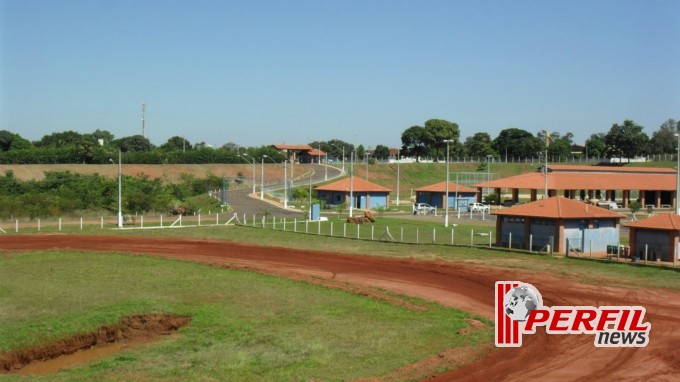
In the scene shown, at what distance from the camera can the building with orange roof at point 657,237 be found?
3731cm

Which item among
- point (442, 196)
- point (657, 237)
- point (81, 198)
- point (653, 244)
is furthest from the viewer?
point (442, 196)

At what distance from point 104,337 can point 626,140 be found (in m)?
159

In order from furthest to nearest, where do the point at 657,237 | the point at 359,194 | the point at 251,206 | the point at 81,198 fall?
the point at 359,194
the point at 251,206
the point at 81,198
the point at 657,237

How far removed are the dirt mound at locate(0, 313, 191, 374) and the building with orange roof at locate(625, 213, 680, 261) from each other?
1013 inches

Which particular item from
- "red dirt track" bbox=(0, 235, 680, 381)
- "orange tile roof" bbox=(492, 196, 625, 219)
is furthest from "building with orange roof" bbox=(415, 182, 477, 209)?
"red dirt track" bbox=(0, 235, 680, 381)

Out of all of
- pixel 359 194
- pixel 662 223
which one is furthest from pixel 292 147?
pixel 662 223

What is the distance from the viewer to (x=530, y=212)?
147 feet

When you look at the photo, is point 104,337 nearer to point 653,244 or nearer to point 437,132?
point 653,244

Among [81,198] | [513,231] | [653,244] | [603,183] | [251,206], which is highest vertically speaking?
[603,183]

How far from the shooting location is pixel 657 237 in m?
38.1

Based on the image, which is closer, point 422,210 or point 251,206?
point 422,210

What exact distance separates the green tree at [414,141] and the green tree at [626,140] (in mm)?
47385

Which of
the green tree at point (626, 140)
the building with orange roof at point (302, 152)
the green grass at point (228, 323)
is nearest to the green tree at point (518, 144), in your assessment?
the green tree at point (626, 140)

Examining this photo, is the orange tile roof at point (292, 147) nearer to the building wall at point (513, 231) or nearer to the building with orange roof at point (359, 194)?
the building with orange roof at point (359, 194)
